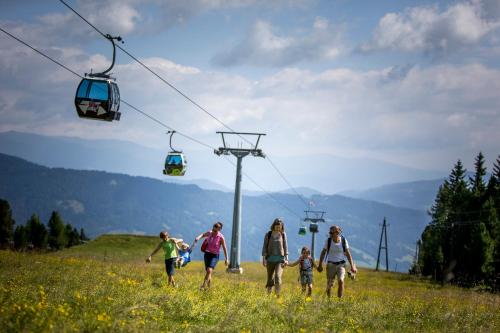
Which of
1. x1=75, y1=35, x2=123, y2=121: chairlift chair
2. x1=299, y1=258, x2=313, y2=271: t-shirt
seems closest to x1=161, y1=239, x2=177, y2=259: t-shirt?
x1=299, y1=258, x2=313, y2=271: t-shirt

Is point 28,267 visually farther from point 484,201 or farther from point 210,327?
point 484,201

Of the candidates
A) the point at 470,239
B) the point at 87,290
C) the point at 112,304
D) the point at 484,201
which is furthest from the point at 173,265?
the point at 484,201

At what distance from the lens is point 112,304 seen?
946 centimetres

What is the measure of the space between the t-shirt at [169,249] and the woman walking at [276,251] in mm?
3228

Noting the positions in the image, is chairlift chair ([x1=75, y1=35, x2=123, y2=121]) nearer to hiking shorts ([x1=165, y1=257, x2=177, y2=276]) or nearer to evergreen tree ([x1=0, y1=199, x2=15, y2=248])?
hiking shorts ([x1=165, y1=257, x2=177, y2=276])

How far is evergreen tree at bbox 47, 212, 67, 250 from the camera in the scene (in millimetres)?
128375

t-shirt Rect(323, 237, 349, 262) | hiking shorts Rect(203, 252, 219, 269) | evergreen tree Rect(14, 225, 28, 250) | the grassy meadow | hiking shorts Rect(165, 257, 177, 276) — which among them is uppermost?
t-shirt Rect(323, 237, 349, 262)

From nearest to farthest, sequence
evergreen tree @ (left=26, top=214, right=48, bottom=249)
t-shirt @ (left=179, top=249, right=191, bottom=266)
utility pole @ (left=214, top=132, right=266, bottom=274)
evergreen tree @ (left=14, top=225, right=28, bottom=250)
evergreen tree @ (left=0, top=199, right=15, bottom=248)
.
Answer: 1. t-shirt @ (left=179, top=249, right=191, bottom=266)
2. utility pole @ (left=214, top=132, right=266, bottom=274)
3. evergreen tree @ (left=0, top=199, right=15, bottom=248)
4. evergreen tree @ (left=14, top=225, right=28, bottom=250)
5. evergreen tree @ (left=26, top=214, right=48, bottom=249)

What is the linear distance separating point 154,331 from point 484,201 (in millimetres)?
71302

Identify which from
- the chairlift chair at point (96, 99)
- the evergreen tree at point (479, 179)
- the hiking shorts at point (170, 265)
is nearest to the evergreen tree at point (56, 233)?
the evergreen tree at point (479, 179)

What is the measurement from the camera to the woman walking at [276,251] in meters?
14.5

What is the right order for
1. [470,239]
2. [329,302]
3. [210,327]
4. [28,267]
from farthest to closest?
[470,239], [28,267], [329,302], [210,327]

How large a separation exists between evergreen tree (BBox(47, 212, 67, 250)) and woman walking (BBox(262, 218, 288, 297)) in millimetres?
124244

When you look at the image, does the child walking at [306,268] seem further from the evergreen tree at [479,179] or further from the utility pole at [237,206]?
the evergreen tree at [479,179]
